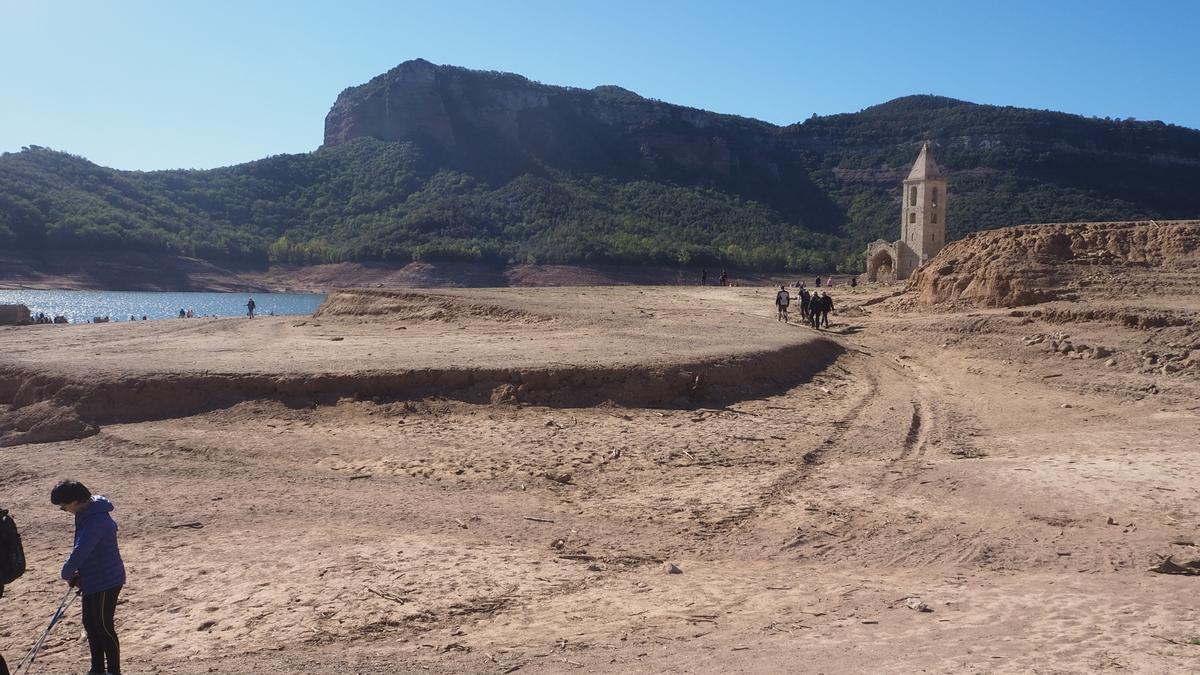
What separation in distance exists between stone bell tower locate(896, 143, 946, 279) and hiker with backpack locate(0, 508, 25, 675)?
3937cm

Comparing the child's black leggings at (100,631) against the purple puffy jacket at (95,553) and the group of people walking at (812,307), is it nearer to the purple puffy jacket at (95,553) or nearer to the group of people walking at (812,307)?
the purple puffy jacket at (95,553)

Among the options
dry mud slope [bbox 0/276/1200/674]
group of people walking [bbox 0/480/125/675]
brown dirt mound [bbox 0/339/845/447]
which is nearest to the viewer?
group of people walking [bbox 0/480/125/675]

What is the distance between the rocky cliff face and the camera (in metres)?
104

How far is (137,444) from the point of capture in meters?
11.1

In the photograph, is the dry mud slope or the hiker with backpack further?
the dry mud slope

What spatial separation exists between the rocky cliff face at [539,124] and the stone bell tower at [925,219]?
62.7 m

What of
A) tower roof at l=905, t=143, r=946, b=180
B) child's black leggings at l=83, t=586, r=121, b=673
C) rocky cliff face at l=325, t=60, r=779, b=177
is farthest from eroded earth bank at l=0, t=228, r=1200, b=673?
rocky cliff face at l=325, t=60, r=779, b=177

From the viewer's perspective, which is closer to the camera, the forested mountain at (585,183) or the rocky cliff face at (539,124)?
the forested mountain at (585,183)

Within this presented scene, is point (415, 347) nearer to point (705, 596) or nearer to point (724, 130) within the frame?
point (705, 596)

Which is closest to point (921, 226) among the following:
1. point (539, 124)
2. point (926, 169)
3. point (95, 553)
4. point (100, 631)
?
point (926, 169)

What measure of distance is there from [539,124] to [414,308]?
290 ft

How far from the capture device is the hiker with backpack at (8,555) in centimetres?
436

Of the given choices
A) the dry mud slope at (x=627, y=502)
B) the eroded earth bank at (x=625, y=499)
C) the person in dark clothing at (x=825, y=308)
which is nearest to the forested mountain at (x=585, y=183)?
the person in dark clothing at (x=825, y=308)

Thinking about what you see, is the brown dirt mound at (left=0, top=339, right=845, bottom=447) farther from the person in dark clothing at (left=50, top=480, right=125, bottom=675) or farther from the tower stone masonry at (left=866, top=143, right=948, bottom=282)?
the tower stone masonry at (left=866, top=143, right=948, bottom=282)
